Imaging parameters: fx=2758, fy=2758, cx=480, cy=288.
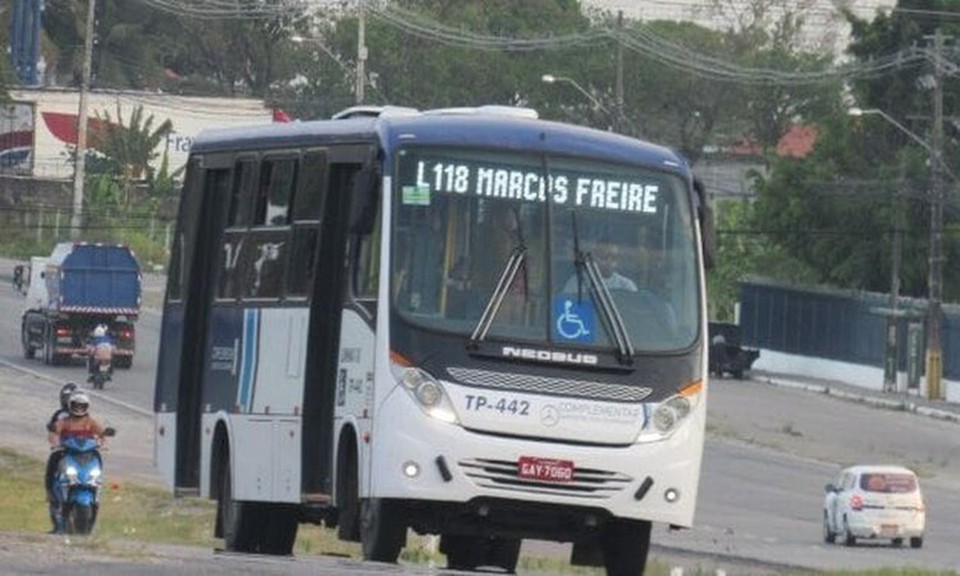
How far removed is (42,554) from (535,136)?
476 cm

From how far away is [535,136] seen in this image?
62.7 feet

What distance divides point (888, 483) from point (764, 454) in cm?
1592

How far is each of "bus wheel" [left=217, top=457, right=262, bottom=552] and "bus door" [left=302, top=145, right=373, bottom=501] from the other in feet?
5.69

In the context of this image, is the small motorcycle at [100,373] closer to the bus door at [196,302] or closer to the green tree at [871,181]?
the green tree at [871,181]

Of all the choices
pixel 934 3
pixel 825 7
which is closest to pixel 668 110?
pixel 825 7

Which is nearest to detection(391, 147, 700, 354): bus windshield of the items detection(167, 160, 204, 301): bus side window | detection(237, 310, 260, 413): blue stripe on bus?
detection(237, 310, 260, 413): blue stripe on bus

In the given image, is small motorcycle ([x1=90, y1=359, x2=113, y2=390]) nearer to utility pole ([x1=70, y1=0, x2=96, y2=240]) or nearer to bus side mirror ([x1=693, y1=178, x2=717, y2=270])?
utility pole ([x1=70, y1=0, x2=96, y2=240])

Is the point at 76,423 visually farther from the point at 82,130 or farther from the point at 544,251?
the point at 82,130

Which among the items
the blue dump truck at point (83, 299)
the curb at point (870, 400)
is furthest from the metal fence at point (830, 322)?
the blue dump truck at point (83, 299)

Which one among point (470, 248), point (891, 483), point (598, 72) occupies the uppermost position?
point (598, 72)

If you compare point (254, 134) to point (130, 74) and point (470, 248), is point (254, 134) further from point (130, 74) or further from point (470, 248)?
point (130, 74)

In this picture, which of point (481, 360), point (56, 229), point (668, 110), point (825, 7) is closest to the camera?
point (481, 360)

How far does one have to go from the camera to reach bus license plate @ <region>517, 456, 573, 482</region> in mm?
17922

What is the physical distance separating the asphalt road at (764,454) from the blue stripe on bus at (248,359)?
342 inches
